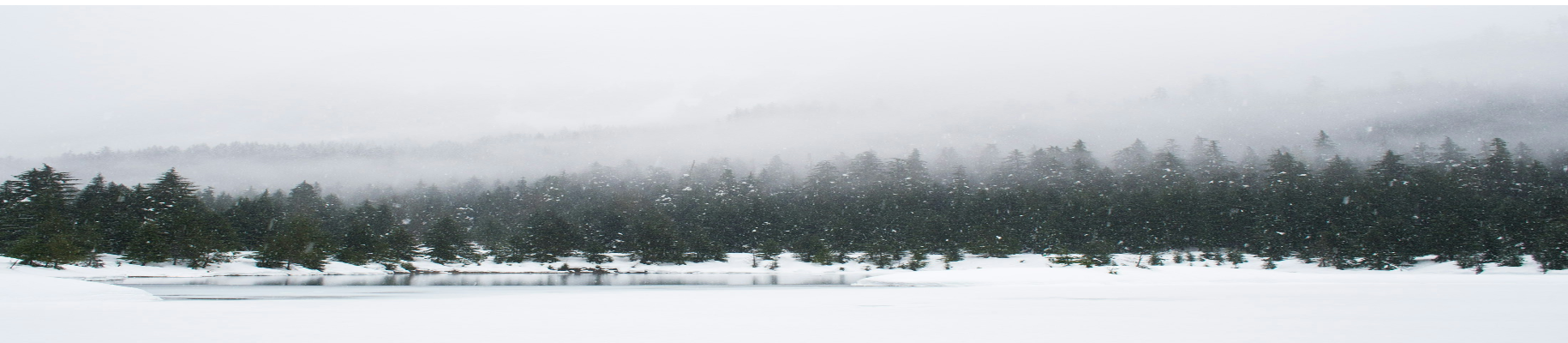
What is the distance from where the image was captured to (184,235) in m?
66.4

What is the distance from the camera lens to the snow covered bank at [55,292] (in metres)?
22.9

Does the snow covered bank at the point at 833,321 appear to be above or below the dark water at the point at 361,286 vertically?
above

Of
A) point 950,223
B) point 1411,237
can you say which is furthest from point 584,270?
point 1411,237

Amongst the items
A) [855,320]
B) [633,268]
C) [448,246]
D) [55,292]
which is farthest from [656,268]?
[855,320]

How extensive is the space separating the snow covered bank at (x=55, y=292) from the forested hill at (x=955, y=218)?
123 ft

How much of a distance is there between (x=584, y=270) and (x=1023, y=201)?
5501 centimetres

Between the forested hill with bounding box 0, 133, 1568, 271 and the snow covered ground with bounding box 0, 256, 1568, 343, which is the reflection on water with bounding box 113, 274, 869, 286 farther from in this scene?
the snow covered ground with bounding box 0, 256, 1568, 343

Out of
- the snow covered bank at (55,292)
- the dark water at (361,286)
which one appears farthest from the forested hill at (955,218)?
the snow covered bank at (55,292)

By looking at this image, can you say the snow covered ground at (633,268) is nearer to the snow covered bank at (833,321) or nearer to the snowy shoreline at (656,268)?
the snowy shoreline at (656,268)

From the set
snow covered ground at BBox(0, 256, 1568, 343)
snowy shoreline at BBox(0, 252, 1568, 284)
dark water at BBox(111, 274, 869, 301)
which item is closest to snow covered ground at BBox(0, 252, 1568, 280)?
snowy shoreline at BBox(0, 252, 1568, 284)

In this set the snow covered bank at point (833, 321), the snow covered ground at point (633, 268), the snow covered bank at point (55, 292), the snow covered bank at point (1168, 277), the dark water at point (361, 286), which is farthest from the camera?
the snow covered ground at point (633, 268)

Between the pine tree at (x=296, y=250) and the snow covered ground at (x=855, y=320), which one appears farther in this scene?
the pine tree at (x=296, y=250)

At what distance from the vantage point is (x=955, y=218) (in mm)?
102938

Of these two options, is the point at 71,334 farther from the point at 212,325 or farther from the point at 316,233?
the point at 316,233
